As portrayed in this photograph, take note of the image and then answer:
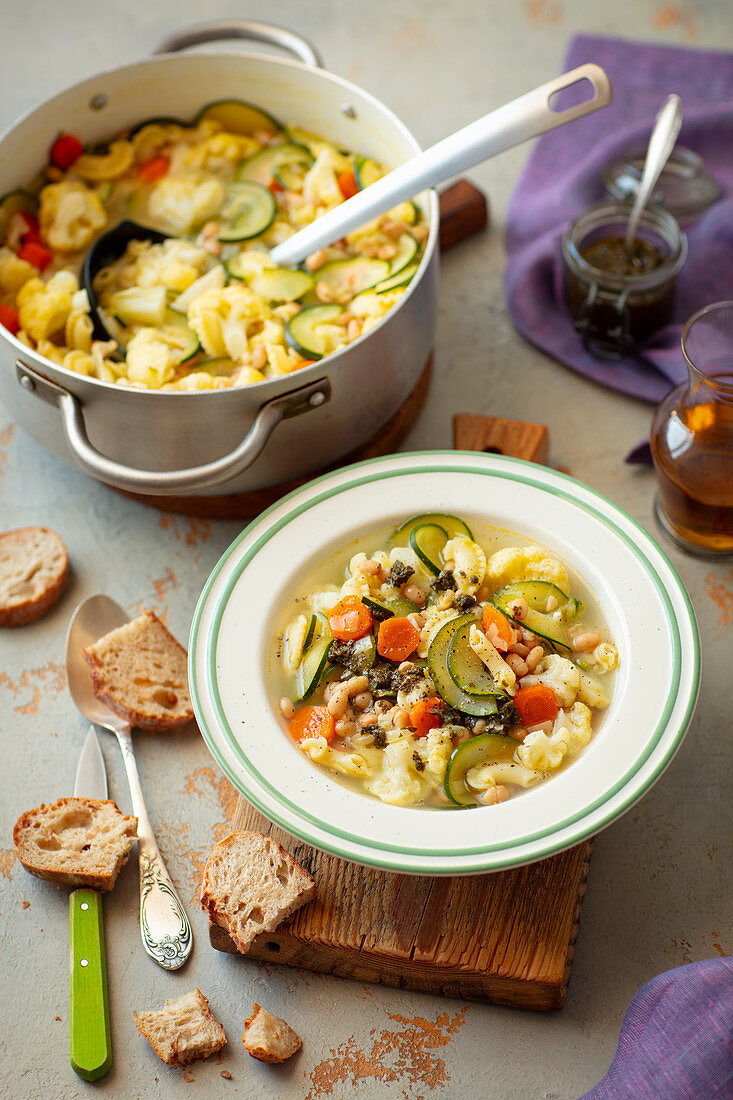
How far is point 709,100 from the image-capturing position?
3.70 meters

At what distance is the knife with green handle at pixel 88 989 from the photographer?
6.75ft


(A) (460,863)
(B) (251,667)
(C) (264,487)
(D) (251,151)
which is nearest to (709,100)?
(D) (251,151)

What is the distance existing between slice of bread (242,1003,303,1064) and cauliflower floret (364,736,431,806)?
0.50 m

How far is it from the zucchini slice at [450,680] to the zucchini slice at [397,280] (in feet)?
3.38

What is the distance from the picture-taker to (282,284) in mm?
2852

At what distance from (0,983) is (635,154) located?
3058 mm

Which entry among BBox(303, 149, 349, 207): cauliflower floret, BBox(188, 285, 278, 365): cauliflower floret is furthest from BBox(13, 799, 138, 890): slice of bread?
BBox(303, 149, 349, 207): cauliflower floret

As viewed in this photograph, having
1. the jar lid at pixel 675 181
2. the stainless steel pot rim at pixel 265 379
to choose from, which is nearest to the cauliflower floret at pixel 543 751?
the stainless steel pot rim at pixel 265 379

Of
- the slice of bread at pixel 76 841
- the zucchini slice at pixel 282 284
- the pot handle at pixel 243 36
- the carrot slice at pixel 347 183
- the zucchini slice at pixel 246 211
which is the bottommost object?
the slice of bread at pixel 76 841

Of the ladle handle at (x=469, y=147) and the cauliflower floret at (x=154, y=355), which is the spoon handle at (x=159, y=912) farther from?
the ladle handle at (x=469, y=147)

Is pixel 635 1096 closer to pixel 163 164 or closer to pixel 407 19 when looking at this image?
pixel 163 164

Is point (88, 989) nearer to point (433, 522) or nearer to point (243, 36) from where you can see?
point (433, 522)

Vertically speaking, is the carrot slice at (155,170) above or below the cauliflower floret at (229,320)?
above

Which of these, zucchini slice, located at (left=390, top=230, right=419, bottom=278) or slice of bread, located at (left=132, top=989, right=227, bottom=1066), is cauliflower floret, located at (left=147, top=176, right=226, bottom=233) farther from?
slice of bread, located at (left=132, top=989, right=227, bottom=1066)
